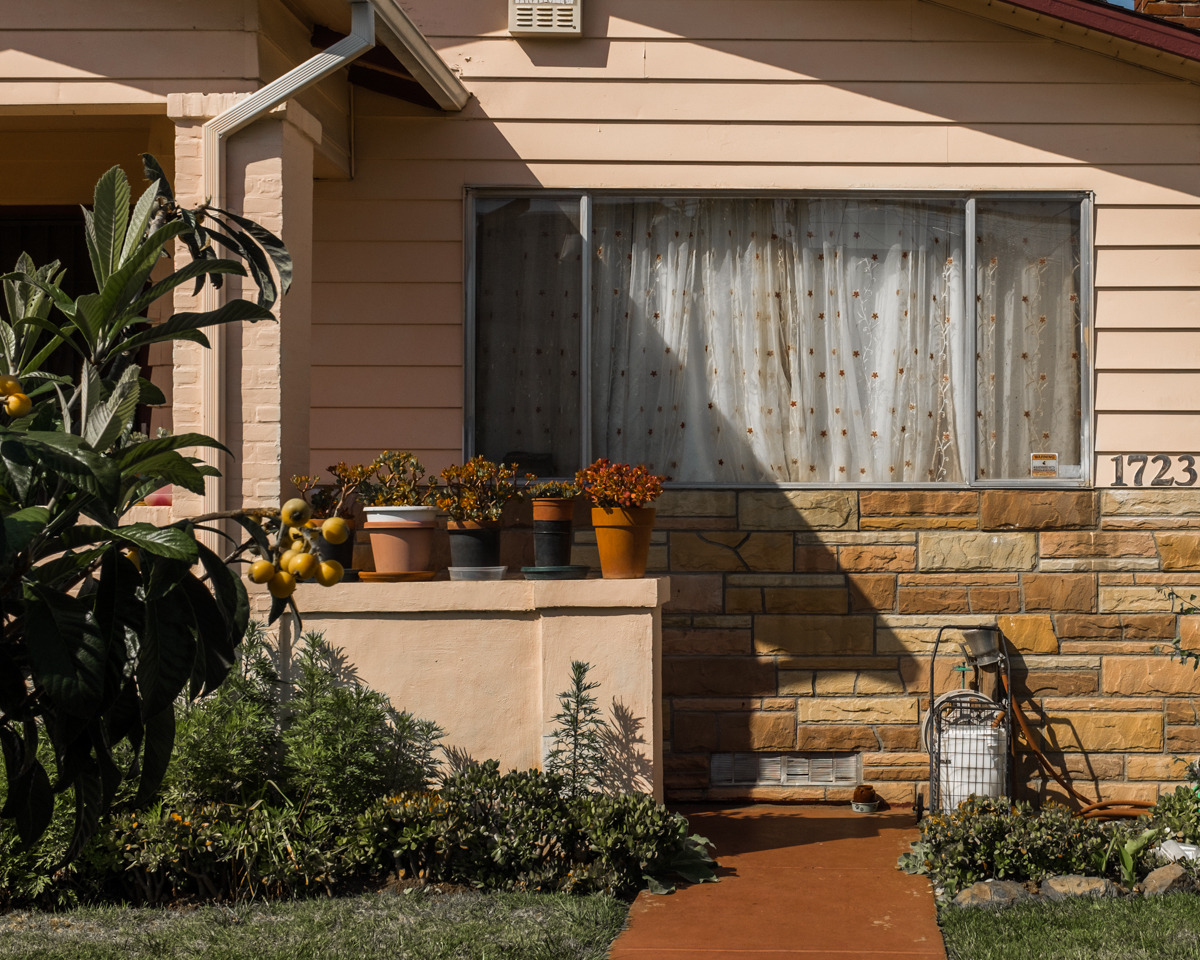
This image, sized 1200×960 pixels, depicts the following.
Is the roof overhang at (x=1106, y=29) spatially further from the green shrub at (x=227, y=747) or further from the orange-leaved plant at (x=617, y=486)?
the green shrub at (x=227, y=747)

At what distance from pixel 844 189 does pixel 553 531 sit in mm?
2288

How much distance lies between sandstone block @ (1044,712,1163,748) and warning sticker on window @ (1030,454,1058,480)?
1159mm

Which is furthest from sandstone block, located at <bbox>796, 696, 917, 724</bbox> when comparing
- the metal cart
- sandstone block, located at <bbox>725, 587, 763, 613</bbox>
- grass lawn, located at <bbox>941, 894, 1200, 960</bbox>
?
grass lawn, located at <bbox>941, 894, 1200, 960</bbox>

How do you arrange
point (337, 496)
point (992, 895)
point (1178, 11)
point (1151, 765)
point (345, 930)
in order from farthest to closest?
point (1178, 11), point (1151, 765), point (337, 496), point (992, 895), point (345, 930)

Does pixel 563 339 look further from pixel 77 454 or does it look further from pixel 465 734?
pixel 77 454

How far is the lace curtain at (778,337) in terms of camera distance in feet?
19.8

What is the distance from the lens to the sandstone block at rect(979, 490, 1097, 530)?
5.91 meters

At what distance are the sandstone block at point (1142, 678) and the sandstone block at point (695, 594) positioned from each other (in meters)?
1.91

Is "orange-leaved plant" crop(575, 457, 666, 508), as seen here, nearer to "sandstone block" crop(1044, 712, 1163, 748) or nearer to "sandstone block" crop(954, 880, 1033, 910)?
"sandstone block" crop(954, 880, 1033, 910)

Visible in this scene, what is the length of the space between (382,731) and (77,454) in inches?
123

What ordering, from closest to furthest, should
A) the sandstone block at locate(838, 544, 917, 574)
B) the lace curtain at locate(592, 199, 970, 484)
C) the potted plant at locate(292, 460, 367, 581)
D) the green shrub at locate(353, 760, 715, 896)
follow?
the green shrub at locate(353, 760, 715, 896) < the potted plant at locate(292, 460, 367, 581) < the sandstone block at locate(838, 544, 917, 574) < the lace curtain at locate(592, 199, 970, 484)

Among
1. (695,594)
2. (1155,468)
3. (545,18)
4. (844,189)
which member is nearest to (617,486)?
(695,594)

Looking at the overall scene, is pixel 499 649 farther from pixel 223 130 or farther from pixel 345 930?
pixel 223 130

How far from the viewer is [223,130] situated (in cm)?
501
